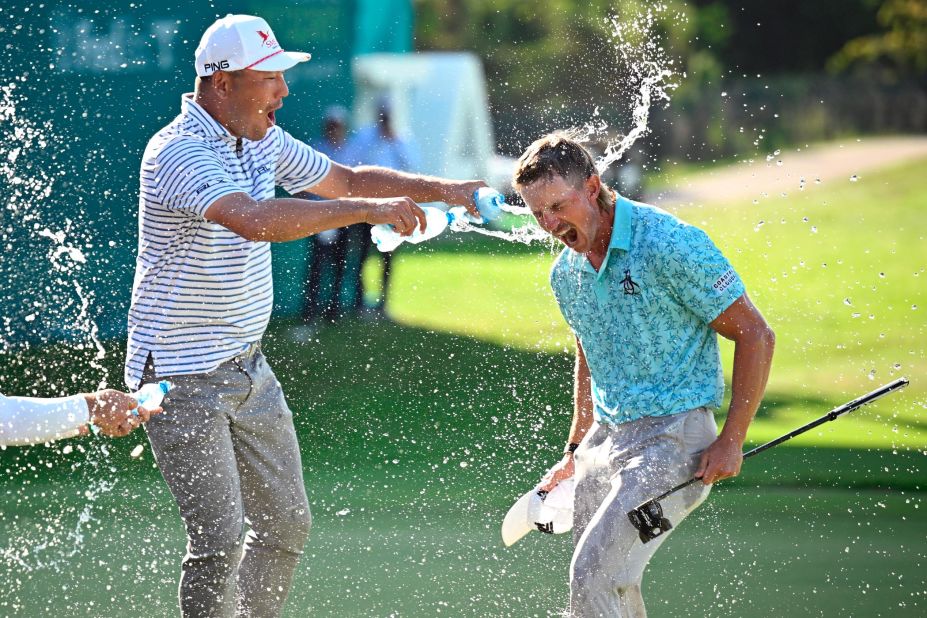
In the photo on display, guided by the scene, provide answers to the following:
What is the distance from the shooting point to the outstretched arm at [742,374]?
3631mm

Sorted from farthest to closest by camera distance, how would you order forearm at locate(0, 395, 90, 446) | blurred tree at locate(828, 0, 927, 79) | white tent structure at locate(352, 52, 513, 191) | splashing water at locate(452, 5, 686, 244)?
blurred tree at locate(828, 0, 927, 79) → white tent structure at locate(352, 52, 513, 191) → splashing water at locate(452, 5, 686, 244) → forearm at locate(0, 395, 90, 446)

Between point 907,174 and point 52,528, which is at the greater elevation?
point 52,528

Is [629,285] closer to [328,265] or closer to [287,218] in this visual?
[287,218]

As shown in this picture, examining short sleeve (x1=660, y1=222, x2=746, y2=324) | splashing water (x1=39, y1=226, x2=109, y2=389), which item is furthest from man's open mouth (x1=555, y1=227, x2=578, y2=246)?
splashing water (x1=39, y1=226, x2=109, y2=389)

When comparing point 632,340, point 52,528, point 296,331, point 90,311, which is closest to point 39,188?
point 90,311

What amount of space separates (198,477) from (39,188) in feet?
22.0

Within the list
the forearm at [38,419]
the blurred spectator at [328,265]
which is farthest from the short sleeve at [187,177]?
the blurred spectator at [328,265]

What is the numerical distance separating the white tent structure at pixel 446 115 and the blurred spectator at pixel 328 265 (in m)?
5.65

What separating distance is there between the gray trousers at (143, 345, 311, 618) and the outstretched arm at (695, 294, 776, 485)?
132 centimetres

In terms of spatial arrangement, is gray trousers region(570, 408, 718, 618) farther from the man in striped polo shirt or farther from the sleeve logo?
the man in striped polo shirt

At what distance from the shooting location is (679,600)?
5.14 meters

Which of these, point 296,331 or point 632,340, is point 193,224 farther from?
point 296,331

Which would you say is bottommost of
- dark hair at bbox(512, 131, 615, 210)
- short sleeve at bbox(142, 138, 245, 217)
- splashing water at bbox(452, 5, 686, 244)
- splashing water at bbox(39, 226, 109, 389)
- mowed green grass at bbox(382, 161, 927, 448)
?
mowed green grass at bbox(382, 161, 927, 448)

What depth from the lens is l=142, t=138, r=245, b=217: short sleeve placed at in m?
3.77
